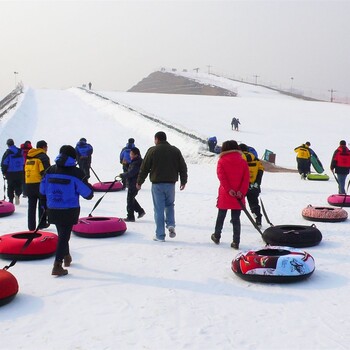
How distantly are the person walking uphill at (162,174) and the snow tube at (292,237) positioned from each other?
1.58 metres

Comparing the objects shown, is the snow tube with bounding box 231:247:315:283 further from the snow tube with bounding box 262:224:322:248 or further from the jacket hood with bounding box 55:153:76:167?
the jacket hood with bounding box 55:153:76:167

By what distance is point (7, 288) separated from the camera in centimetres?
556

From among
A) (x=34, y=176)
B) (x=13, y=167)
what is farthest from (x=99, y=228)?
(x=13, y=167)

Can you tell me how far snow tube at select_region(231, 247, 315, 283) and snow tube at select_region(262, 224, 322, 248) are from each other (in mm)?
1550

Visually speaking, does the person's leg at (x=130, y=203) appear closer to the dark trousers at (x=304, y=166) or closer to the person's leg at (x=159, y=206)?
the person's leg at (x=159, y=206)

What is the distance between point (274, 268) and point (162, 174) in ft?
9.51

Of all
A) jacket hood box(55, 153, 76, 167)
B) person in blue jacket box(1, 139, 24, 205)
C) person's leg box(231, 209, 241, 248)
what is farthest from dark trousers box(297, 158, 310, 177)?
jacket hood box(55, 153, 76, 167)

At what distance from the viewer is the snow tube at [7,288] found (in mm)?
5516

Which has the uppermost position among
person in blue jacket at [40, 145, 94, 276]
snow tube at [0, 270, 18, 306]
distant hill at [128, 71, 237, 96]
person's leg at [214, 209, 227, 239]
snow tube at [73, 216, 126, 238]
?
distant hill at [128, 71, 237, 96]

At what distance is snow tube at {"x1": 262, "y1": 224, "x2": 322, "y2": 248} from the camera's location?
8.12m

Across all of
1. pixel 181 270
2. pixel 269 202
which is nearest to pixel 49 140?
pixel 269 202

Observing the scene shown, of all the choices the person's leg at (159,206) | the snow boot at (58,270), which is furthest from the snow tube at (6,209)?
the snow boot at (58,270)

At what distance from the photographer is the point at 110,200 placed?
46.5 feet

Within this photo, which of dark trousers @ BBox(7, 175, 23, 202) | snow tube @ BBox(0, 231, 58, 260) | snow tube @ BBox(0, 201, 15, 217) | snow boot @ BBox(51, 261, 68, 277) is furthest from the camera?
dark trousers @ BBox(7, 175, 23, 202)
